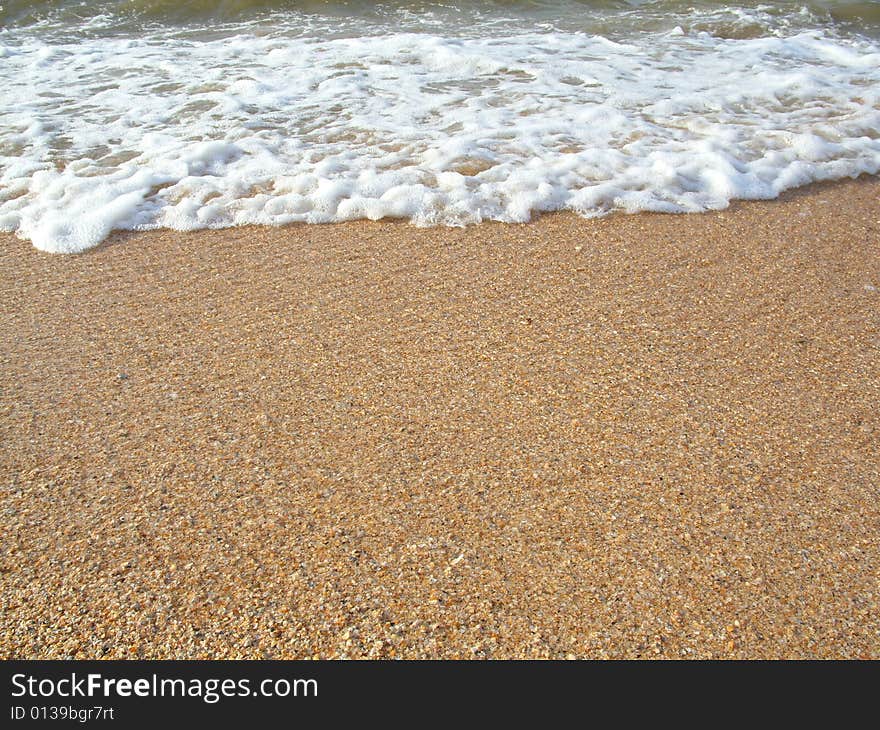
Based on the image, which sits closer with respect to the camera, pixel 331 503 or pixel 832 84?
pixel 331 503

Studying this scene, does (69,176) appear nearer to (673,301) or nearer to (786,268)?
(673,301)

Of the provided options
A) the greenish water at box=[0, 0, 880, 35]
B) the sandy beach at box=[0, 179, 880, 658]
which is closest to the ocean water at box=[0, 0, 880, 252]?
the greenish water at box=[0, 0, 880, 35]

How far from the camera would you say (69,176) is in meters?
3.66

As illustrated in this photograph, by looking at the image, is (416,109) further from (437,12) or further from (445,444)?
(445,444)

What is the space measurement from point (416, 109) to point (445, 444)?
306cm

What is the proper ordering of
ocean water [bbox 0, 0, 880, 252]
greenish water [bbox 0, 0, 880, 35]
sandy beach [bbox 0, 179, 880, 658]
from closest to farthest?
1. sandy beach [bbox 0, 179, 880, 658]
2. ocean water [bbox 0, 0, 880, 252]
3. greenish water [bbox 0, 0, 880, 35]

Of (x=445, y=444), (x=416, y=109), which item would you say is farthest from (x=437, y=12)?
(x=445, y=444)

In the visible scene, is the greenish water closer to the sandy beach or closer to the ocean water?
the ocean water

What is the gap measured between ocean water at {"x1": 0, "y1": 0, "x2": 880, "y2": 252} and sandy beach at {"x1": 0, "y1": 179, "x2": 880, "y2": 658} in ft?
1.23

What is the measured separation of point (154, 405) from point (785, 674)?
1.76 meters

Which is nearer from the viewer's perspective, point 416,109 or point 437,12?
point 416,109

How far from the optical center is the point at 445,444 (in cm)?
207

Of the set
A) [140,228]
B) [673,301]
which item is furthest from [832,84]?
[140,228]

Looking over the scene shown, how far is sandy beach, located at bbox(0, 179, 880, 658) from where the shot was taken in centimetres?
159
